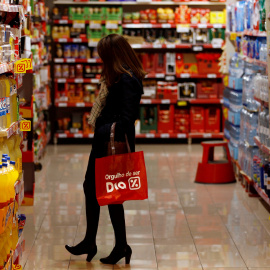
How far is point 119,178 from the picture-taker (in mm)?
4645

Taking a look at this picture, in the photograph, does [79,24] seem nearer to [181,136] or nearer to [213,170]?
[181,136]

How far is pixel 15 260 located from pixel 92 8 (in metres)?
7.33

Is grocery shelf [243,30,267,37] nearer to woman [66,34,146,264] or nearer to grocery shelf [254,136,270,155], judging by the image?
grocery shelf [254,136,270,155]

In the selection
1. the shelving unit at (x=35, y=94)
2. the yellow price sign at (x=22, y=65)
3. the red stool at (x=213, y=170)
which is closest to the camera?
the yellow price sign at (x=22, y=65)

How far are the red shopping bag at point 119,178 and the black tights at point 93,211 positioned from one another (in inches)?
7.7

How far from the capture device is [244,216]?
21.3ft

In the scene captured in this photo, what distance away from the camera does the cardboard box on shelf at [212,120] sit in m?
11.4

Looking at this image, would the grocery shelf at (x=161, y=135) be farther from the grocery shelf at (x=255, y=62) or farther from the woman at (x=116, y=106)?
the woman at (x=116, y=106)

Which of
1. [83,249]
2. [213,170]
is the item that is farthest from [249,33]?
[83,249]

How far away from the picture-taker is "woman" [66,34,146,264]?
4680mm

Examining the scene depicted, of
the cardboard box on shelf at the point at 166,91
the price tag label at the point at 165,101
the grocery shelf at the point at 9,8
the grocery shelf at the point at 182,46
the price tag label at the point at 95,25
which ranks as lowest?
the price tag label at the point at 165,101

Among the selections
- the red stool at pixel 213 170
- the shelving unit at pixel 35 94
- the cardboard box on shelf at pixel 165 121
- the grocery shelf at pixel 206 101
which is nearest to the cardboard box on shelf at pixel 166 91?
the cardboard box on shelf at pixel 165 121

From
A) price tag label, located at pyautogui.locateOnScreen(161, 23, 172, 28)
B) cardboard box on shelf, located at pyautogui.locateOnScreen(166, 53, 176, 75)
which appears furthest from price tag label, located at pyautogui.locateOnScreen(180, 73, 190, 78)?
price tag label, located at pyautogui.locateOnScreen(161, 23, 172, 28)

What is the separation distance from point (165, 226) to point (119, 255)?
1242 mm
